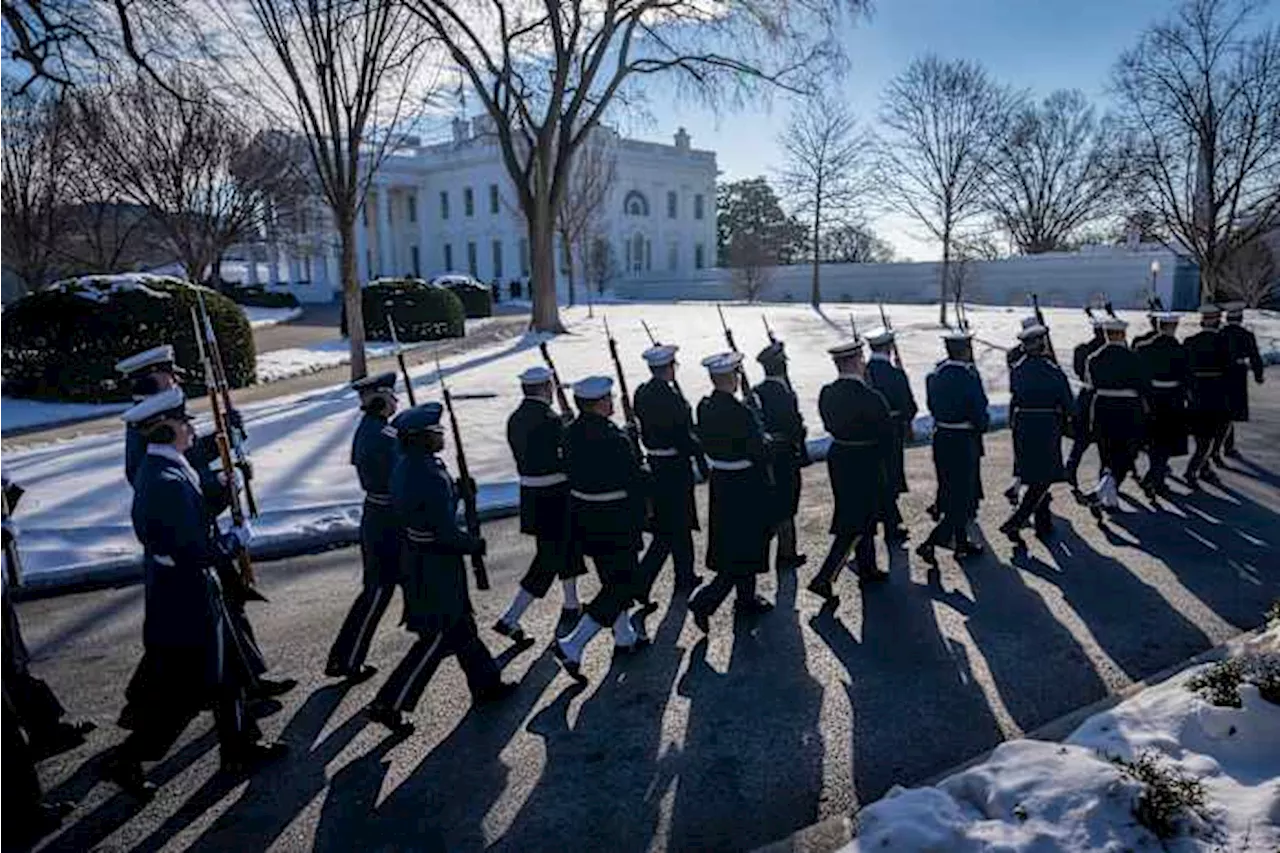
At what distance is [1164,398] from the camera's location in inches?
370

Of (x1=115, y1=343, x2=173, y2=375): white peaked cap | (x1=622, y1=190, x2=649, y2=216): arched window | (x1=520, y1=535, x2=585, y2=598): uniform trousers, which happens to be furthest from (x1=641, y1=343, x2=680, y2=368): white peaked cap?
(x1=622, y1=190, x2=649, y2=216): arched window

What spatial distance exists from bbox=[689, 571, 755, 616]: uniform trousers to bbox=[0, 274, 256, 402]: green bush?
12.8 metres

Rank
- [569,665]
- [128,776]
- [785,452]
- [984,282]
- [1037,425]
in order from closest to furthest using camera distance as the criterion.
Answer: [128,776] < [569,665] < [785,452] < [1037,425] < [984,282]

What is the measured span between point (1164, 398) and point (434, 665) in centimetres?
827

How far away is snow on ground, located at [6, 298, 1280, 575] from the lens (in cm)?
877

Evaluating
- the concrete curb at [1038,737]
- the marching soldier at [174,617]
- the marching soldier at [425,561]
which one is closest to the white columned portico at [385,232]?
the marching soldier at [425,561]

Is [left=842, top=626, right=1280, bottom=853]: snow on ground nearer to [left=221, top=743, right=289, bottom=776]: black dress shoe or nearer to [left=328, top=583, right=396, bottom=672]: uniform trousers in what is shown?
[left=221, top=743, right=289, bottom=776]: black dress shoe

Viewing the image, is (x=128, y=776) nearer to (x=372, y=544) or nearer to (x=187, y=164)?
(x=372, y=544)

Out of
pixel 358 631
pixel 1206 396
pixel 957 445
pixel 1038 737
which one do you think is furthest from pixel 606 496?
pixel 1206 396

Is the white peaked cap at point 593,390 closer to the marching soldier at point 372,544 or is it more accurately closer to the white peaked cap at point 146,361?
the marching soldier at point 372,544

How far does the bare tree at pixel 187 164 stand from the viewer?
23812 mm

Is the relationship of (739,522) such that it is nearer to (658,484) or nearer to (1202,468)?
(658,484)

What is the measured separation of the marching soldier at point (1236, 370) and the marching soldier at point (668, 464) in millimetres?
7381

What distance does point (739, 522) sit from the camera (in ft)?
20.1
